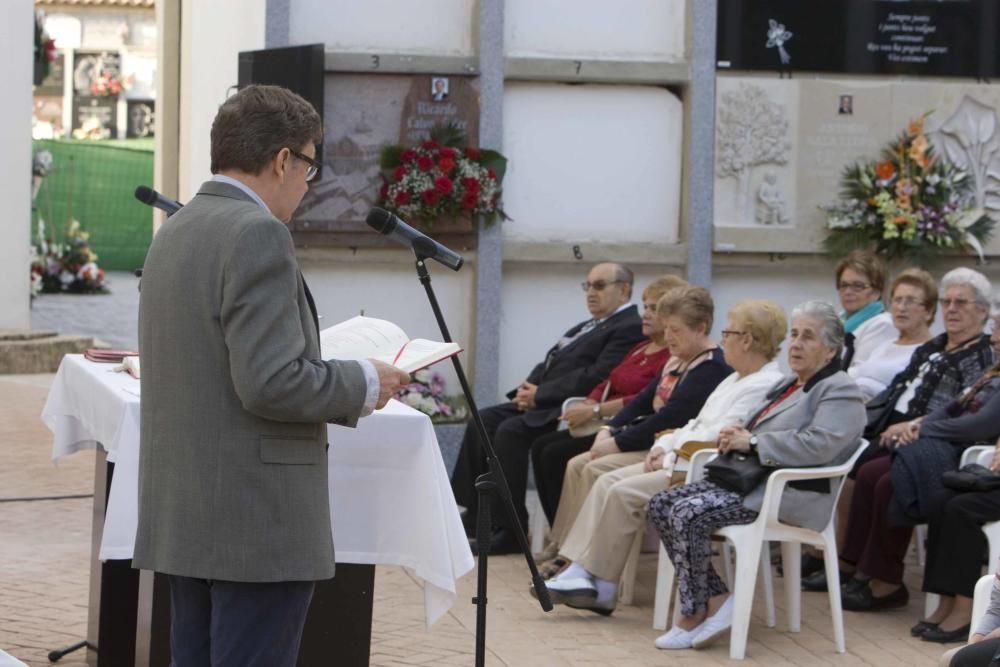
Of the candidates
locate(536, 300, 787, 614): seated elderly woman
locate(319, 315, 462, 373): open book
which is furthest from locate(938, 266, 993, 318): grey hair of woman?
locate(319, 315, 462, 373): open book

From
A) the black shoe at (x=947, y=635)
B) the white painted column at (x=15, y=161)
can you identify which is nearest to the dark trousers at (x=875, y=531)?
the black shoe at (x=947, y=635)

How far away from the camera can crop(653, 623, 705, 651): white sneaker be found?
6.00 meters

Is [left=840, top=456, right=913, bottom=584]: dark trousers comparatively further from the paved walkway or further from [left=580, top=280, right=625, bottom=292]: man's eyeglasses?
the paved walkway

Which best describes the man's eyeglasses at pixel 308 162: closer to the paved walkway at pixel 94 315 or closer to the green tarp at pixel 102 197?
the paved walkway at pixel 94 315

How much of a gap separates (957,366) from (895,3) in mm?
3325

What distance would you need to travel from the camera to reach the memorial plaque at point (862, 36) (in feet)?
30.5

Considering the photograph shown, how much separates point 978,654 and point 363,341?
1731mm

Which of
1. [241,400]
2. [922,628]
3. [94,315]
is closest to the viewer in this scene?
[241,400]

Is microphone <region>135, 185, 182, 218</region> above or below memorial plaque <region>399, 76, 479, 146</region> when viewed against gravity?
below

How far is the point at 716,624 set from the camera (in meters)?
6.00

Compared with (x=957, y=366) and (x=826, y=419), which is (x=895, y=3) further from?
(x=826, y=419)

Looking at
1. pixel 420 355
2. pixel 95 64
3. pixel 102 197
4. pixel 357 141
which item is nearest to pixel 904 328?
pixel 357 141

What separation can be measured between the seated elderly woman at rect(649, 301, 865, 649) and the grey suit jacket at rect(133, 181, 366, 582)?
9.87 ft

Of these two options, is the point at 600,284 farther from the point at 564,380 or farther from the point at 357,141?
the point at 357,141
